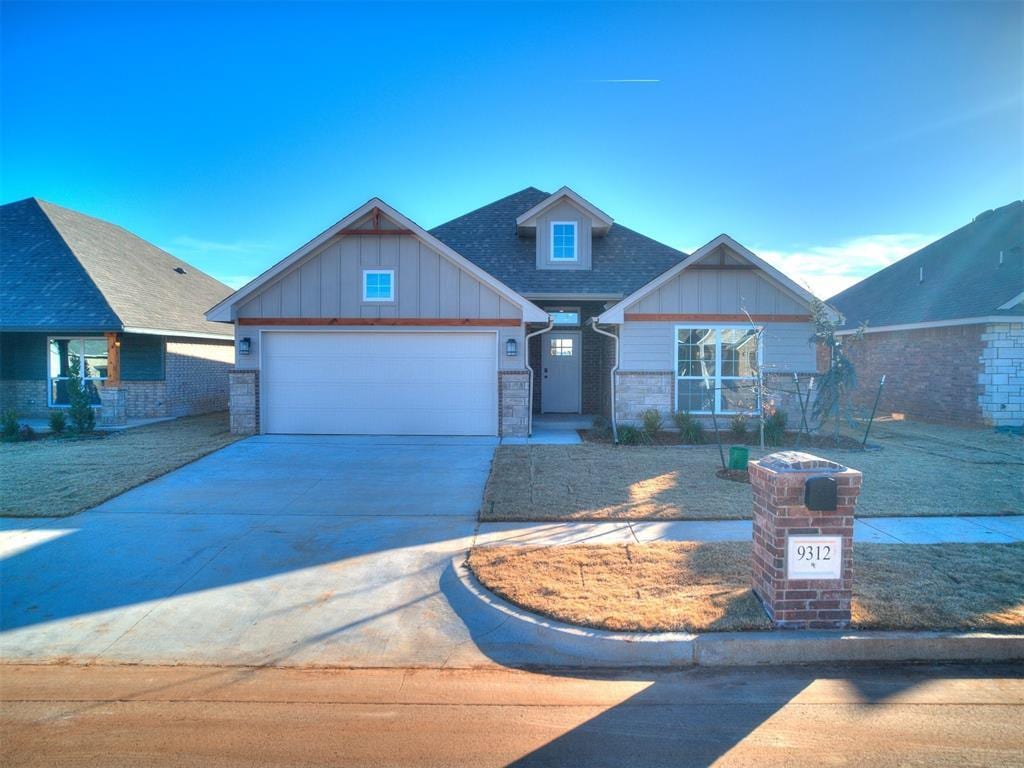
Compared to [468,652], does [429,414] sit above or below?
above

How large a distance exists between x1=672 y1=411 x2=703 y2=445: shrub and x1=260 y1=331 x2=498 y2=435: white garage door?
3.93 metres

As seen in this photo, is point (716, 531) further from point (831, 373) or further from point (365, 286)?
point (365, 286)

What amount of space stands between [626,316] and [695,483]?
5.65 meters

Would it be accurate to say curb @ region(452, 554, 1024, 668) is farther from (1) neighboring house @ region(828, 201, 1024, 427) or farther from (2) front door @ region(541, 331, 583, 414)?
(2) front door @ region(541, 331, 583, 414)

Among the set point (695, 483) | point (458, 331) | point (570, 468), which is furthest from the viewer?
point (458, 331)

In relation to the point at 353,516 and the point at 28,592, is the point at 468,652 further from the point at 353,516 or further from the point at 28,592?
the point at 28,592

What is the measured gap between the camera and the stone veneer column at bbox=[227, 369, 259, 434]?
13.3m

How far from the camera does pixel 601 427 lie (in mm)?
14188

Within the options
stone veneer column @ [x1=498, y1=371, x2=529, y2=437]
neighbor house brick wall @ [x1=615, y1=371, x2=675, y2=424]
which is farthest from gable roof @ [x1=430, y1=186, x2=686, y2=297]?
stone veneer column @ [x1=498, y1=371, x2=529, y2=437]

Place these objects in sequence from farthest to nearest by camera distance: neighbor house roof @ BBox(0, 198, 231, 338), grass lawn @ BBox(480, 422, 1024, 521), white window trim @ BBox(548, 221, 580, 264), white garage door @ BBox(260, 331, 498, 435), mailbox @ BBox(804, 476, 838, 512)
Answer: white window trim @ BBox(548, 221, 580, 264) < neighbor house roof @ BBox(0, 198, 231, 338) < white garage door @ BBox(260, 331, 498, 435) < grass lawn @ BBox(480, 422, 1024, 521) < mailbox @ BBox(804, 476, 838, 512)

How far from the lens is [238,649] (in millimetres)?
4500

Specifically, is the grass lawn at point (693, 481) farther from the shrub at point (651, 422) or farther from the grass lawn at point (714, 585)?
the grass lawn at point (714, 585)

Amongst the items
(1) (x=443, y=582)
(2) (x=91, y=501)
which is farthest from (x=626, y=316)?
(2) (x=91, y=501)

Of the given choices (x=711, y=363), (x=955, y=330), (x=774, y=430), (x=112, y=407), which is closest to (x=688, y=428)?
(x=774, y=430)
